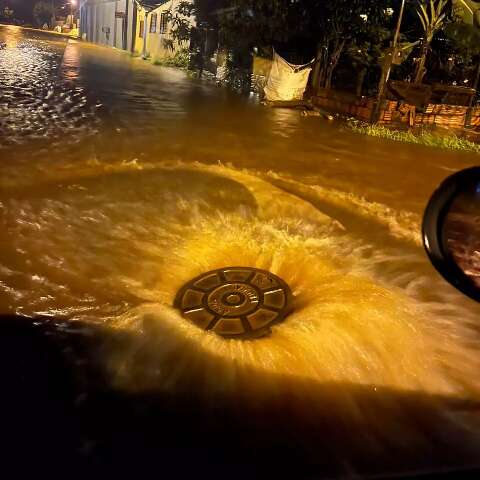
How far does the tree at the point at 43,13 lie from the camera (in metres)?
58.9

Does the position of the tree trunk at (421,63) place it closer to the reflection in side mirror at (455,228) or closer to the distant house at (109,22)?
the reflection in side mirror at (455,228)

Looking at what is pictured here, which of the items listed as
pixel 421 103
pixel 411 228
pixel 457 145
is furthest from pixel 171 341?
pixel 421 103

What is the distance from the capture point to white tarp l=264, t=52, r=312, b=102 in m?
13.3

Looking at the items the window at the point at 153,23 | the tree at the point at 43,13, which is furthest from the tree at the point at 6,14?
the window at the point at 153,23

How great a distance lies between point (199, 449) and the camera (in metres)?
2.36

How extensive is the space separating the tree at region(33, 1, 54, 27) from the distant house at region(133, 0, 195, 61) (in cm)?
3845

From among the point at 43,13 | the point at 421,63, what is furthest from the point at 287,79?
the point at 43,13

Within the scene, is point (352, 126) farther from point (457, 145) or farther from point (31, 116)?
point (31, 116)

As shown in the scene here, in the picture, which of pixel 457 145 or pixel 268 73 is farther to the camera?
pixel 268 73

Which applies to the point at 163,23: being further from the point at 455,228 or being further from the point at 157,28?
the point at 455,228

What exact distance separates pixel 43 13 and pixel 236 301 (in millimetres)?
71223

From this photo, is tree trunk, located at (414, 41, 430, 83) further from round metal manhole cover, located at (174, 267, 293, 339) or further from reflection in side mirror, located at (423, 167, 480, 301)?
reflection in side mirror, located at (423, 167, 480, 301)

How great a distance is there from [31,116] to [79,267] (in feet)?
22.6

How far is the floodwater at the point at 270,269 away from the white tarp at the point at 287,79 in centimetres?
528
